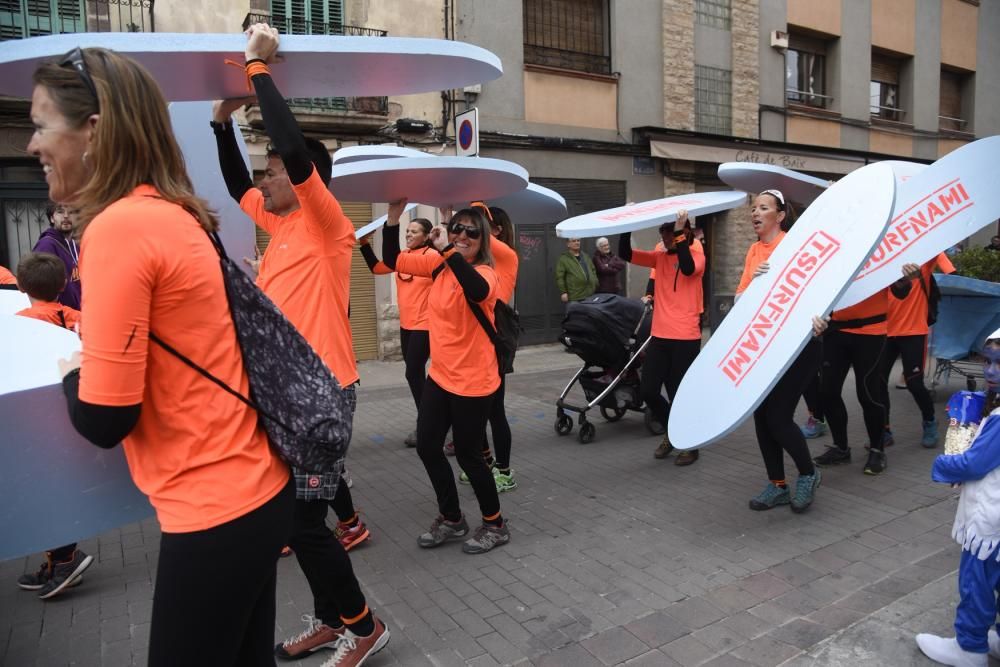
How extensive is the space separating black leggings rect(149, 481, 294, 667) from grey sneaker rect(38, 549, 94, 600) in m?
2.45

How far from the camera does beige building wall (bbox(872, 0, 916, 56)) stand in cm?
1848

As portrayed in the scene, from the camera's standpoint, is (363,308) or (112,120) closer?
(112,120)

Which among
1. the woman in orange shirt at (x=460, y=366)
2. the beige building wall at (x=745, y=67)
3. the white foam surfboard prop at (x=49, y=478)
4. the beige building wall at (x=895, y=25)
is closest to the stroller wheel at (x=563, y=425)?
the woman in orange shirt at (x=460, y=366)

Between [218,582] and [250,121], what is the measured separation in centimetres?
1009

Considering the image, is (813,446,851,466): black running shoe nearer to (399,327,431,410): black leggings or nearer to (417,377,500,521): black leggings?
(417,377,500,521): black leggings

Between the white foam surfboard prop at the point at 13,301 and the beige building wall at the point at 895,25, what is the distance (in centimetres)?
2023

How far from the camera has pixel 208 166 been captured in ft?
12.6

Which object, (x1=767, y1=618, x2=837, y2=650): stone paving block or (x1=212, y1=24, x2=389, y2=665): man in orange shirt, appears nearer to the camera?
(x1=212, y1=24, x2=389, y2=665): man in orange shirt

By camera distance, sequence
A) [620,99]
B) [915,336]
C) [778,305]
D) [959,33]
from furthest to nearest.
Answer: [959,33] → [620,99] → [915,336] → [778,305]

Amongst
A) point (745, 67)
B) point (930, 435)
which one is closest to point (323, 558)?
point (930, 435)

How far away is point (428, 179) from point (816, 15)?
55.7 ft

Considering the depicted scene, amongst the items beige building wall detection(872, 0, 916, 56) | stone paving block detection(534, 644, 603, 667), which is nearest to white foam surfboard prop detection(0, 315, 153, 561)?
stone paving block detection(534, 644, 603, 667)

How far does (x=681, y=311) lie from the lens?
5629mm

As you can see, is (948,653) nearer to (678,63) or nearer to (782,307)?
(782,307)
